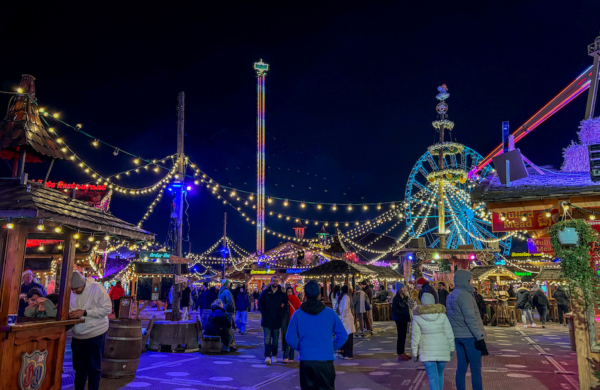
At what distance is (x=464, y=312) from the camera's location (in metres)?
5.80

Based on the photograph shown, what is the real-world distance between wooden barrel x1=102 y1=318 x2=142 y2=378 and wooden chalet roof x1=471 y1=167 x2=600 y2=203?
6.46 m

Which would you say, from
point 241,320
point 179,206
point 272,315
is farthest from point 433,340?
point 241,320

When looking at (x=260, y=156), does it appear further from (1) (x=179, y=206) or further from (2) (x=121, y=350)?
(2) (x=121, y=350)

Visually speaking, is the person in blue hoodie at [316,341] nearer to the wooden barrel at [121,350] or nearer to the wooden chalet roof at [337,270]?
the wooden barrel at [121,350]

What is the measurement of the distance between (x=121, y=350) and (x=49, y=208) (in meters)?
3.21

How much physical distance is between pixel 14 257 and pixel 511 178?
809 cm

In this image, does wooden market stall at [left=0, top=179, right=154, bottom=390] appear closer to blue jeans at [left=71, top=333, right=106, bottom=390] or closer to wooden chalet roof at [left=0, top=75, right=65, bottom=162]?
blue jeans at [left=71, top=333, right=106, bottom=390]

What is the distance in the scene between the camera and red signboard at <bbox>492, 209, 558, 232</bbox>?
974cm

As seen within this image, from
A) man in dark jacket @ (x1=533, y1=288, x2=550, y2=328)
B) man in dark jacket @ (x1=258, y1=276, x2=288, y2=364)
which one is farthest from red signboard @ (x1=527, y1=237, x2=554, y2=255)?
man in dark jacket @ (x1=533, y1=288, x2=550, y2=328)

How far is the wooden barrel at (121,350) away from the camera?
24.1ft

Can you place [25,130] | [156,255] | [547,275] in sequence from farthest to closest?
1. [547,275]
2. [156,255]
3. [25,130]

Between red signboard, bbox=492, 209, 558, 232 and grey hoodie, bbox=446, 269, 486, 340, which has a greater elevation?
red signboard, bbox=492, 209, 558, 232

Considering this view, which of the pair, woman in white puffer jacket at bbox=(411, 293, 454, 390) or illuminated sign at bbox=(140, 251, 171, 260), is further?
illuminated sign at bbox=(140, 251, 171, 260)

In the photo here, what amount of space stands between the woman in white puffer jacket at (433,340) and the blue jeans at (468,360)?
0.92ft
